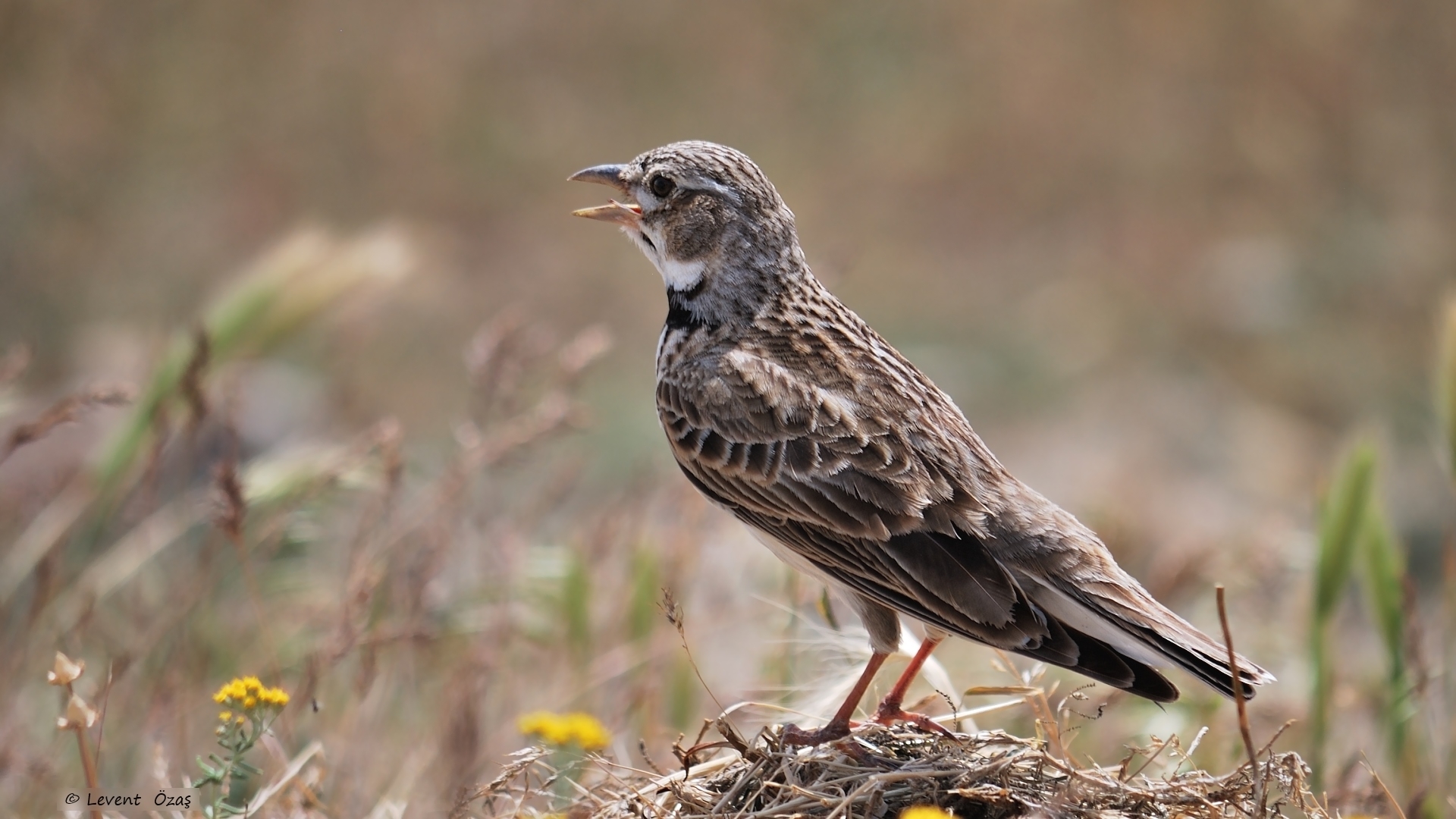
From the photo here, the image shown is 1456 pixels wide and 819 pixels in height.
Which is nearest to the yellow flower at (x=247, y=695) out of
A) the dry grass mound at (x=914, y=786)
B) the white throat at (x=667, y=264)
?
the dry grass mound at (x=914, y=786)

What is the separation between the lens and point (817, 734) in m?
3.87

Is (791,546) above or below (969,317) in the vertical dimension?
below

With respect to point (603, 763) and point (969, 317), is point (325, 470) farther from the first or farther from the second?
point (969, 317)

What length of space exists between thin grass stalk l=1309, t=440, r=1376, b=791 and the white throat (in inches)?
88.0

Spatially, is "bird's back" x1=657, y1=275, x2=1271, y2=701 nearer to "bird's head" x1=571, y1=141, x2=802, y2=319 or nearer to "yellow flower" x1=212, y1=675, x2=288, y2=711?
"bird's head" x1=571, y1=141, x2=802, y2=319

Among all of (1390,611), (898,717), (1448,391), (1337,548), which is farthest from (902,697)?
(1448,391)

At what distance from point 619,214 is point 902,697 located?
6.68 ft

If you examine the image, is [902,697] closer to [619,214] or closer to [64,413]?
[619,214]

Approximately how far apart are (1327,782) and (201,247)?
11737 millimetres

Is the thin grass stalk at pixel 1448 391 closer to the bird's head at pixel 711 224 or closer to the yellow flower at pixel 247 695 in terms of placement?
the bird's head at pixel 711 224

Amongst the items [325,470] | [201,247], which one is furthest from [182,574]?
[201,247]

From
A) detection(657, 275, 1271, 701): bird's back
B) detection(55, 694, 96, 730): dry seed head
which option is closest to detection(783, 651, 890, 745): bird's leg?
detection(657, 275, 1271, 701): bird's back

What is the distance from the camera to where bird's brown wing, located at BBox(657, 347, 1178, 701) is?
3.89m

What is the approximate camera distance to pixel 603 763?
3.51 meters
